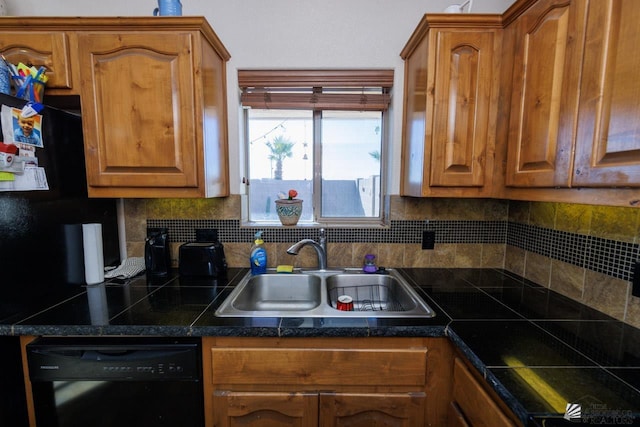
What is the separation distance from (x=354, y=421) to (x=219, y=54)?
184cm

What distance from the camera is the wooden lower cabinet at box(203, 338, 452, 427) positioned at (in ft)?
3.27

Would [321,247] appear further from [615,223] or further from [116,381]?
[615,223]

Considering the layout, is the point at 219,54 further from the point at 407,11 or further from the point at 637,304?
the point at 637,304

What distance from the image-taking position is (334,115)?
176 centimetres

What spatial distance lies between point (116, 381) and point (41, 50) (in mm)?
1448

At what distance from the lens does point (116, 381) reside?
987 mm

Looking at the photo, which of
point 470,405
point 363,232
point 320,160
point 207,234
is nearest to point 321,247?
point 363,232

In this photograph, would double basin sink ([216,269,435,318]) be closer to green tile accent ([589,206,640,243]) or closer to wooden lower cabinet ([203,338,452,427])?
wooden lower cabinet ([203,338,452,427])

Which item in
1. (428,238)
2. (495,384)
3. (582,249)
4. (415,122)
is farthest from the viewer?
(428,238)

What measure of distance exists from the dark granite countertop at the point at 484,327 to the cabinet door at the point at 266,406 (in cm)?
24

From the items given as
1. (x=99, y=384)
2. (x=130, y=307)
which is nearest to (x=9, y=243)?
(x=130, y=307)

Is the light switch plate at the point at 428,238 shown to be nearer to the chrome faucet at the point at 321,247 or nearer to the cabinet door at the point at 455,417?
the chrome faucet at the point at 321,247

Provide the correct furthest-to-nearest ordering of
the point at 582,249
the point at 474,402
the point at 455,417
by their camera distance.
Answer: the point at 582,249 < the point at 455,417 < the point at 474,402

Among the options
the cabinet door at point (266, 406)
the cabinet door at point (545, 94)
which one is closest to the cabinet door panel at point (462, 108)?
the cabinet door at point (545, 94)
